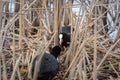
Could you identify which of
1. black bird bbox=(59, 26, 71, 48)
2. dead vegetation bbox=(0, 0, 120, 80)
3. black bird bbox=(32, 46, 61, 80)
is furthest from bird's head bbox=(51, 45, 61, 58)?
black bird bbox=(59, 26, 71, 48)

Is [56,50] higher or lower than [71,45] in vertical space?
lower

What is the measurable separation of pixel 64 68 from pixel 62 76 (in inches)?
6.3

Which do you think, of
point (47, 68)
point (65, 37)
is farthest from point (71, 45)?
point (65, 37)

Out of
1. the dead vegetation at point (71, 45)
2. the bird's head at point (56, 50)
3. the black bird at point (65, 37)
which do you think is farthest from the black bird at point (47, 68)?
the black bird at point (65, 37)

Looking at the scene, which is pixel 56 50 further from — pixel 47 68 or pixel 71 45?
pixel 47 68

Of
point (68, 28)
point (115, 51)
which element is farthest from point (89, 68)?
point (68, 28)

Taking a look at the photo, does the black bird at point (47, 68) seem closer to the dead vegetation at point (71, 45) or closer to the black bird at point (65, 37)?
the dead vegetation at point (71, 45)

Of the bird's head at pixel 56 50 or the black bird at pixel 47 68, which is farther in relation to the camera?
the bird's head at pixel 56 50

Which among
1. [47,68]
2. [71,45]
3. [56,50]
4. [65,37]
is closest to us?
[47,68]

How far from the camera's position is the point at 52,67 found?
9.46 feet

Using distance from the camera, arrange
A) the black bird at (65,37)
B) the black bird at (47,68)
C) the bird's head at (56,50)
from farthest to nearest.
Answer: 1. the black bird at (65,37)
2. the bird's head at (56,50)
3. the black bird at (47,68)

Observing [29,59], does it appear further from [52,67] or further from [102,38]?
[102,38]

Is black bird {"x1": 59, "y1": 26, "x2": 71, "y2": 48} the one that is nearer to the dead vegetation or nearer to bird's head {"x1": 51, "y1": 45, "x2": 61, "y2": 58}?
the dead vegetation

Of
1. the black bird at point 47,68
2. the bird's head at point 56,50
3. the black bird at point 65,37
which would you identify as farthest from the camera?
the black bird at point 65,37
